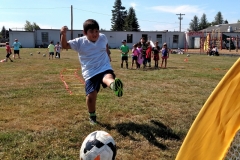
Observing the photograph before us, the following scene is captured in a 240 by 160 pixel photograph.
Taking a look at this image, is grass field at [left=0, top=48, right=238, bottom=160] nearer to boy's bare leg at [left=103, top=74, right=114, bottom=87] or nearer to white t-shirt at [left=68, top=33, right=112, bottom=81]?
boy's bare leg at [left=103, top=74, right=114, bottom=87]

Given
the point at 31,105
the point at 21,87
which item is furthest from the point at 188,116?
the point at 21,87

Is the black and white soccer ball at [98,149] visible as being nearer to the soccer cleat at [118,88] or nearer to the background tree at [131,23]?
the soccer cleat at [118,88]

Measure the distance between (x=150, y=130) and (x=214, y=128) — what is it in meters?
2.22

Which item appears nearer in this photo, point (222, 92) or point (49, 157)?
point (222, 92)

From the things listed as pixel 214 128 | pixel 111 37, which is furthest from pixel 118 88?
pixel 111 37

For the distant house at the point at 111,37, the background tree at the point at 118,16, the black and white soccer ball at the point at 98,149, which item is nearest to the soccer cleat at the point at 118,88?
the black and white soccer ball at the point at 98,149

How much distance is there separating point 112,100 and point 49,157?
11.6 feet

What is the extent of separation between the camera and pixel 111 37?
58.1 metres

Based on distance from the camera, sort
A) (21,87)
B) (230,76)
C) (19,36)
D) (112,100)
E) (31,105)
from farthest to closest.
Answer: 1. (19,36)
2. (21,87)
3. (112,100)
4. (31,105)
5. (230,76)

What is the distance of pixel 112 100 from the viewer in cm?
704

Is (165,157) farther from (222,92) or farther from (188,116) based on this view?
(188,116)

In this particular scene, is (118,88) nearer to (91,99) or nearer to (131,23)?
(91,99)

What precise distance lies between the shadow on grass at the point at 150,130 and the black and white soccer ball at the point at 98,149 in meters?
1.07

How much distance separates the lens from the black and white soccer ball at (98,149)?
312cm
